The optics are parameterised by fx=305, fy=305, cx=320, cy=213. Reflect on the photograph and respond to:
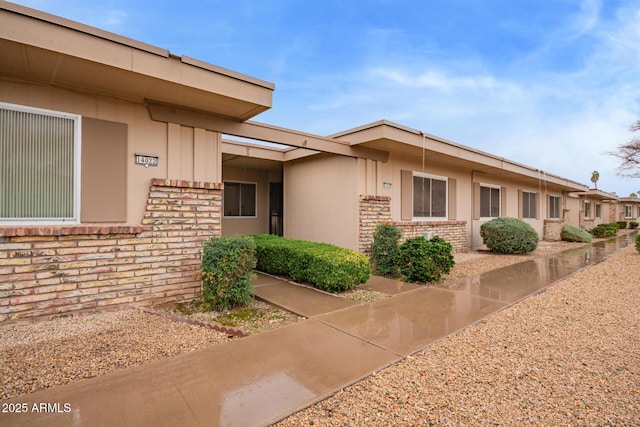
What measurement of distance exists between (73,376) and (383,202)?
6.77 meters

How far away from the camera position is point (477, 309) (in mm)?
4449

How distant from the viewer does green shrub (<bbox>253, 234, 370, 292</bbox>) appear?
517cm

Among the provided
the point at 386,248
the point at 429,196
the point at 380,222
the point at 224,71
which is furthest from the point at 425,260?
the point at 224,71

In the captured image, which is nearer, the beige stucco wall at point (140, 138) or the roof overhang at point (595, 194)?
the beige stucco wall at point (140, 138)

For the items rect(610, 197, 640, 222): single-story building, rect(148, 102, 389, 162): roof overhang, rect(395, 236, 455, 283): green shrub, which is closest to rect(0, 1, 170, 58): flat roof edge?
rect(148, 102, 389, 162): roof overhang

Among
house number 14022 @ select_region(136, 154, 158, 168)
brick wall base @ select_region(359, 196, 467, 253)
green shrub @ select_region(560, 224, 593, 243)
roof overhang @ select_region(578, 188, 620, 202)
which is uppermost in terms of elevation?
roof overhang @ select_region(578, 188, 620, 202)

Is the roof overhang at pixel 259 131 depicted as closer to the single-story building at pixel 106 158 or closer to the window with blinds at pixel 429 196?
the single-story building at pixel 106 158

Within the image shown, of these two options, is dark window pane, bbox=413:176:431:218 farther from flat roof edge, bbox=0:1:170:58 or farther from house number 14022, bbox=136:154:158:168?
flat roof edge, bbox=0:1:170:58

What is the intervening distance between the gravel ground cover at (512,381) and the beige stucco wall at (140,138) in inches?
156

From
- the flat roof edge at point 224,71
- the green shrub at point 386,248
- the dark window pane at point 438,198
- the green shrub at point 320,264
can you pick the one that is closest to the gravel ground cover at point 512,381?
the green shrub at point 320,264

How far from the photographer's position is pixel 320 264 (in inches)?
211

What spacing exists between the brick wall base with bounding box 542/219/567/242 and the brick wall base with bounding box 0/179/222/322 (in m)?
17.5

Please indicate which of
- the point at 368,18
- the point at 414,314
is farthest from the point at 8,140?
the point at 368,18

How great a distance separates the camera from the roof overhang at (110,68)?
3.13 metres
